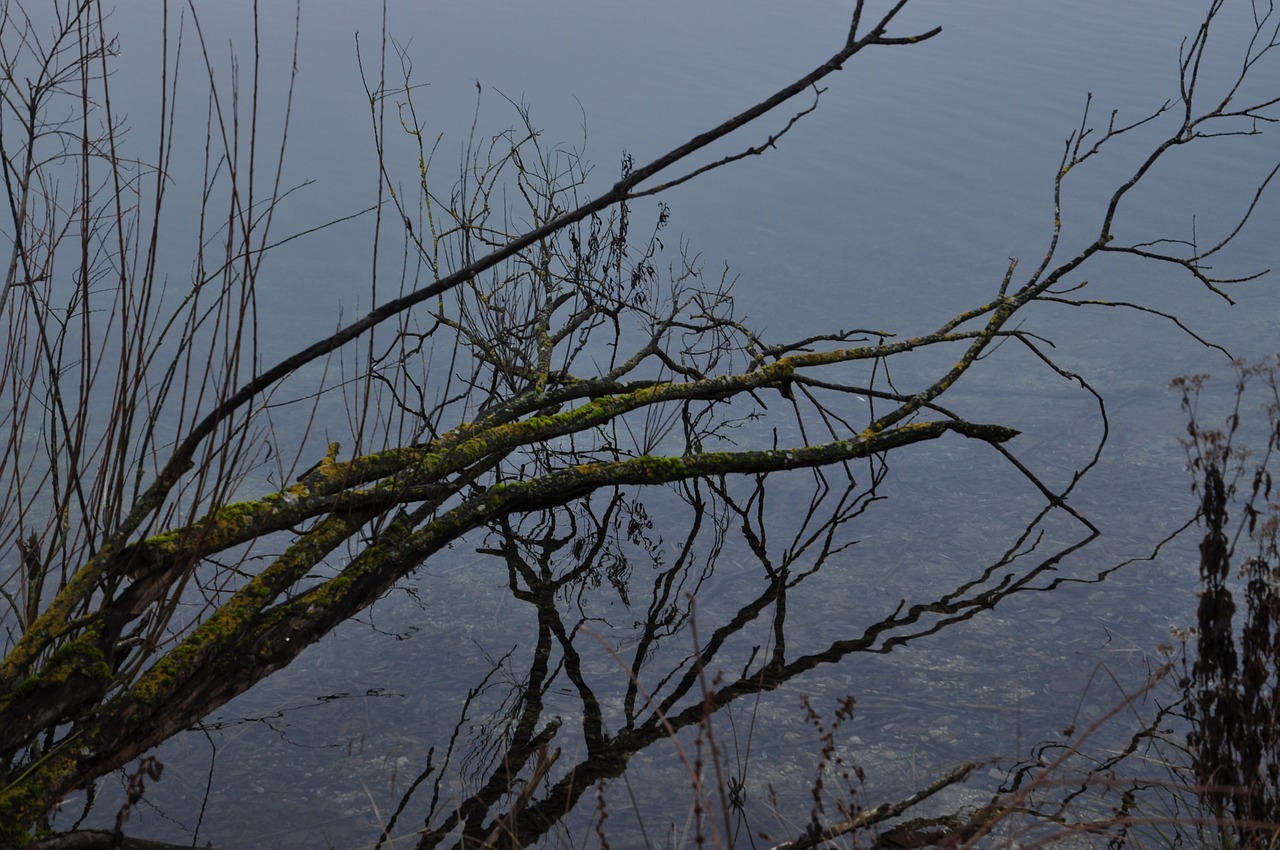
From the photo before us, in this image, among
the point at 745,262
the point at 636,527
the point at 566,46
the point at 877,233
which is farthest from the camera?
the point at 566,46

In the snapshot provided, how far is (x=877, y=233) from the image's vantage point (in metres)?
11.5

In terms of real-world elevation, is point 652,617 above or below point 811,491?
below

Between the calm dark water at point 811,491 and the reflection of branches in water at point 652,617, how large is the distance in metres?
0.03

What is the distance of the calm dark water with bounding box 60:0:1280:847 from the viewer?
378cm

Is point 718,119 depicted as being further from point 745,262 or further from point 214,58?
point 214,58

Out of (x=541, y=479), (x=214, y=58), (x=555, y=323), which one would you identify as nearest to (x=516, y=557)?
(x=541, y=479)

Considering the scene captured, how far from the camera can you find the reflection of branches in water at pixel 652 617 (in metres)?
3.71

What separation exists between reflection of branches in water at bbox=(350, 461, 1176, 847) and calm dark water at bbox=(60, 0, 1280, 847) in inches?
1.0

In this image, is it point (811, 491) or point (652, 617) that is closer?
point (652, 617)

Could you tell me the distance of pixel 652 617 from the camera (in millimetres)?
4707

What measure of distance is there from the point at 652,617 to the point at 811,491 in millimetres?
1628

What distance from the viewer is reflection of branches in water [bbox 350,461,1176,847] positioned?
3.71 m

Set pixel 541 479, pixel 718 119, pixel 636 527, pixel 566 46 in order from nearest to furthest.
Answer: pixel 541 479
pixel 636 527
pixel 718 119
pixel 566 46

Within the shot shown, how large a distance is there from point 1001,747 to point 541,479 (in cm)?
213
